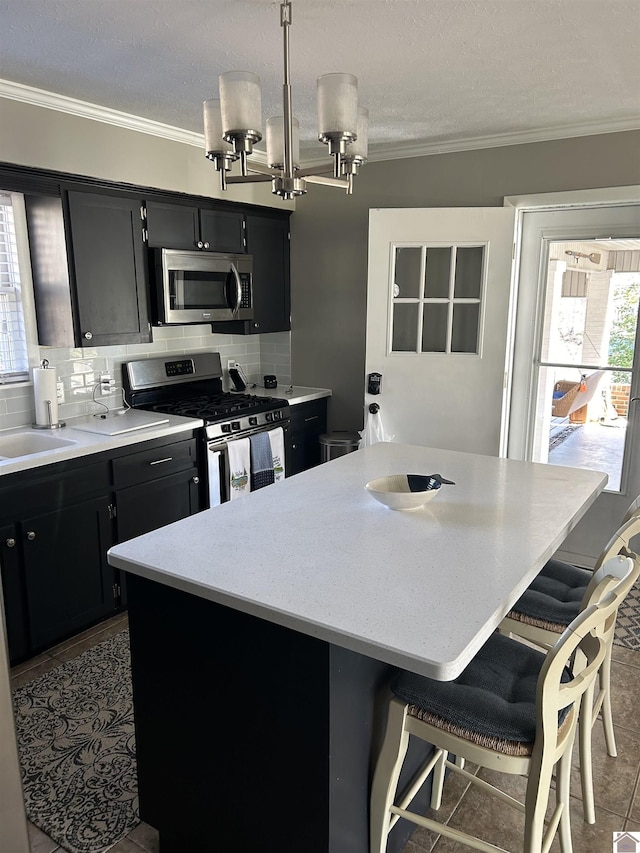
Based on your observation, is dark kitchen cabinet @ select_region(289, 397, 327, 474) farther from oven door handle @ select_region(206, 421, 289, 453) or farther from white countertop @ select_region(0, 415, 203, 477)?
white countertop @ select_region(0, 415, 203, 477)

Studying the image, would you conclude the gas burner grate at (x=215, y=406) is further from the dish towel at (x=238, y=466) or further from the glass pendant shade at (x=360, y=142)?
the glass pendant shade at (x=360, y=142)

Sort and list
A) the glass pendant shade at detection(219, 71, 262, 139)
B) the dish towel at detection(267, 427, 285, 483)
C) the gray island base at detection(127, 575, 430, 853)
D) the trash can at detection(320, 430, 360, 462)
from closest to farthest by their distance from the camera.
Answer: the gray island base at detection(127, 575, 430, 853)
the glass pendant shade at detection(219, 71, 262, 139)
the dish towel at detection(267, 427, 285, 483)
the trash can at detection(320, 430, 360, 462)

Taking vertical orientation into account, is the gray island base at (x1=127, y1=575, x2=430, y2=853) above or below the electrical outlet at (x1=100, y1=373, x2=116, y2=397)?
below

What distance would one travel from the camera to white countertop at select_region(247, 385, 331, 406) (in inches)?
170

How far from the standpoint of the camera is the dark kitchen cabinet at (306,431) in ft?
14.3

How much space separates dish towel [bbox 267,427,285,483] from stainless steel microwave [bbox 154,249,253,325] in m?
0.80

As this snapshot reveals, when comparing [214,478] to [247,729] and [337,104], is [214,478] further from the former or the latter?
[337,104]

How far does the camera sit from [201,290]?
12.8 feet

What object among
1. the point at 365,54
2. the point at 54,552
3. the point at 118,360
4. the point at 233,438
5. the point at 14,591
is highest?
the point at 365,54

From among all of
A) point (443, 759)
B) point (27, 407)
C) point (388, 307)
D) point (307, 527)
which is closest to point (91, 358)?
point (27, 407)

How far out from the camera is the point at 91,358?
12.0ft

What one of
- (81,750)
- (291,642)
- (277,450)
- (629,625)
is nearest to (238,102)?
(291,642)

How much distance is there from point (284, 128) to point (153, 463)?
193cm

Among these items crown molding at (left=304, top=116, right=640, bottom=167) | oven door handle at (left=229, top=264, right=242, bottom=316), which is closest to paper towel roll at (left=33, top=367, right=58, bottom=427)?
oven door handle at (left=229, top=264, right=242, bottom=316)
